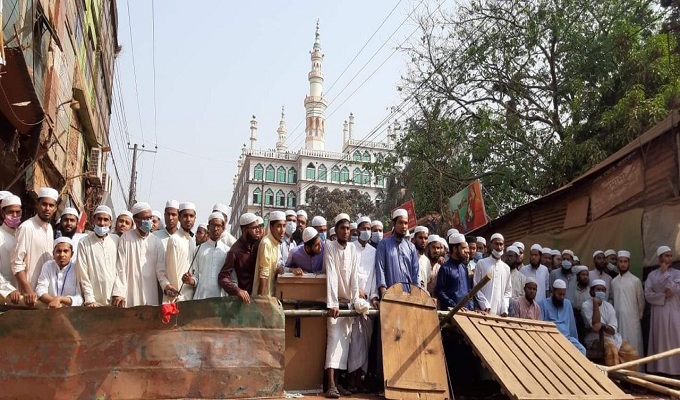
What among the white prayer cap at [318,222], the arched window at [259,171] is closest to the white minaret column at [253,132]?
the arched window at [259,171]

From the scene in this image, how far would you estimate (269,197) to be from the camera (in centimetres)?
6944

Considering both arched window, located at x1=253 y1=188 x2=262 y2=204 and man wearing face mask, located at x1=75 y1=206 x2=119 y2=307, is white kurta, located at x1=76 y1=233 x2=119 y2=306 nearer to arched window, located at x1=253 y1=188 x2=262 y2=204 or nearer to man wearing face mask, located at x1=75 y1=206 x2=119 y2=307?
man wearing face mask, located at x1=75 y1=206 x2=119 y2=307

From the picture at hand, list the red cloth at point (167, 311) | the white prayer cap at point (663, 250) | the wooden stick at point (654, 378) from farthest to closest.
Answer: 1. the white prayer cap at point (663, 250)
2. the wooden stick at point (654, 378)
3. the red cloth at point (167, 311)

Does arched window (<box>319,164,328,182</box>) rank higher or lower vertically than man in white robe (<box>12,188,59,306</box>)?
higher

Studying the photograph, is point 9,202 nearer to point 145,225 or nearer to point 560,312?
point 145,225

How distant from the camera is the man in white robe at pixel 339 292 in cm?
485

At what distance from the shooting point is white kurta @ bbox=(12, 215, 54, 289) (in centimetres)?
478

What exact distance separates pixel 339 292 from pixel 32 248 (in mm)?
2630

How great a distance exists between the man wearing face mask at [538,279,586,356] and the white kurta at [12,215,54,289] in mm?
5177

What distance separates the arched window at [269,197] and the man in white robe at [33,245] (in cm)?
6380

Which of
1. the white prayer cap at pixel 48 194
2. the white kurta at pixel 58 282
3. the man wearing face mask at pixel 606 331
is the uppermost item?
the white prayer cap at pixel 48 194

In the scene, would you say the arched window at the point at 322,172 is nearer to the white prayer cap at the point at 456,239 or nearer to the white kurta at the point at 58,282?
the white prayer cap at the point at 456,239

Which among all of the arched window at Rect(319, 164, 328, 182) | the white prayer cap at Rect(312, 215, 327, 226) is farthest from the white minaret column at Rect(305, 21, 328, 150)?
the white prayer cap at Rect(312, 215, 327, 226)

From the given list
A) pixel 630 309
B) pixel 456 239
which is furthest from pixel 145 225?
pixel 630 309
